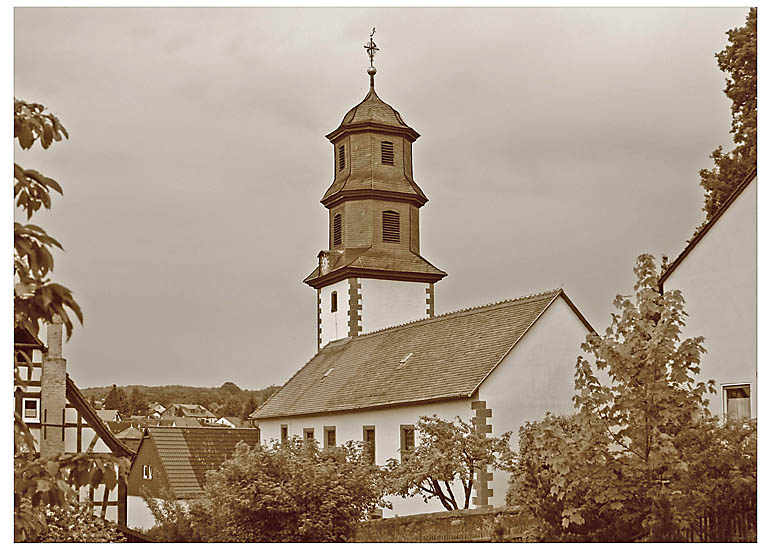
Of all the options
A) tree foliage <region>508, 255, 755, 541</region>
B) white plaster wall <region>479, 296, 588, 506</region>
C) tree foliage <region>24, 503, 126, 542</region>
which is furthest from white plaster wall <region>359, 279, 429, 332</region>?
tree foliage <region>508, 255, 755, 541</region>

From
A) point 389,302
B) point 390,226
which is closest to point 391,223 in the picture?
point 390,226

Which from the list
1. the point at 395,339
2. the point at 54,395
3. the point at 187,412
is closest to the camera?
the point at 54,395

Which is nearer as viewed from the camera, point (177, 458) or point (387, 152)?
point (177, 458)

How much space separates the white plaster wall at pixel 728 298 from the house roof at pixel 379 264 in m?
13.7

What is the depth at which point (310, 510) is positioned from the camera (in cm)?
1219

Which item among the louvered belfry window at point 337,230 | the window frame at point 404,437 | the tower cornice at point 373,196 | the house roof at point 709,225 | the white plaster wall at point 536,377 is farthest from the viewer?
the louvered belfry window at point 337,230

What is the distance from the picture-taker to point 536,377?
56.4 ft

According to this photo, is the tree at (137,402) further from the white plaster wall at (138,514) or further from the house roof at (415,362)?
the house roof at (415,362)

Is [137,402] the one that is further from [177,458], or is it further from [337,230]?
[337,230]

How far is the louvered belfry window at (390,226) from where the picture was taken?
2592 centimetres

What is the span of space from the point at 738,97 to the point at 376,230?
36.4 ft

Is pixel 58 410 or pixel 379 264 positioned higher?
pixel 379 264

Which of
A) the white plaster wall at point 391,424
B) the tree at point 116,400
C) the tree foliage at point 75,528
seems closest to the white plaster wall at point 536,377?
the white plaster wall at point 391,424

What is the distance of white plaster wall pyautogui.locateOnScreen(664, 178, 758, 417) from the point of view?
11.7m
